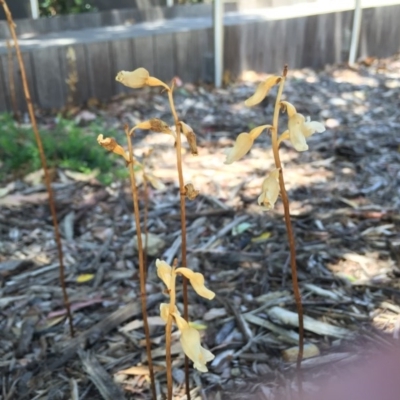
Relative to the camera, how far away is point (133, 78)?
1.13 m

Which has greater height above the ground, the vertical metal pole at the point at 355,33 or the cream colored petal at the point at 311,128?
the cream colored petal at the point at 311,128

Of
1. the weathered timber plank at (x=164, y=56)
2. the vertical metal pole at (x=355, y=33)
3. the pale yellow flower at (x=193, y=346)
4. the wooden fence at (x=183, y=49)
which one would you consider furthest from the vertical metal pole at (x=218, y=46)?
the pale yellow flower at (x=193, y=346)

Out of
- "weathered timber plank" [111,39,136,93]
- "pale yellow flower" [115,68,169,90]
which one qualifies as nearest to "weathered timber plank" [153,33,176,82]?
"weathered timber plank" [111,39,136,93]

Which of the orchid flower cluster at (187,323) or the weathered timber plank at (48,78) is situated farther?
the weathered timber plank at (48,78)

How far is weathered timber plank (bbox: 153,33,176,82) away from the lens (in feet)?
17.7

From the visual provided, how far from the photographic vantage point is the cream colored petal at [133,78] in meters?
1.12

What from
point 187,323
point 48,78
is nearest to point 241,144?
point 187,323

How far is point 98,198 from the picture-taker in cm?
313

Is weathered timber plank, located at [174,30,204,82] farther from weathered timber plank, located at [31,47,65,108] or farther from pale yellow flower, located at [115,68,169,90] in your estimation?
pale yellow flower, located at [115,68,169,90]

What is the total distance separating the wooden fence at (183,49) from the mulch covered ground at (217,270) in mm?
1212

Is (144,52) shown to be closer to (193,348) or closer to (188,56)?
(188,56)

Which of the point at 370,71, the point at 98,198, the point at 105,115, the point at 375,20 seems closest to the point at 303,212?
the point at 98,198

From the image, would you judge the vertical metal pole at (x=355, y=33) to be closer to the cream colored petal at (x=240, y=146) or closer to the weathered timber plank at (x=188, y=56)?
the weathered timber plank at (x=188, y=56)

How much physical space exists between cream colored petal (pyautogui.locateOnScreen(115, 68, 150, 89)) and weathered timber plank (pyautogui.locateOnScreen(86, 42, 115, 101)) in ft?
12.8
